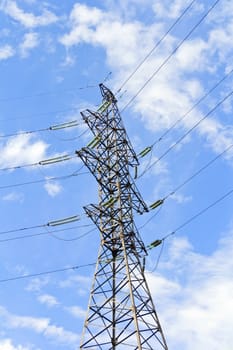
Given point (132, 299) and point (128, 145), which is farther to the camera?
point (128, 145)

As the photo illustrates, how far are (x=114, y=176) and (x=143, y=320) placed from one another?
313 inches

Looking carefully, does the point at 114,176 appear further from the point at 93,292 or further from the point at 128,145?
the point at 93,292

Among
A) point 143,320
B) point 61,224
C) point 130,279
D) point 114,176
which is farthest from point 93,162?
point 143,320

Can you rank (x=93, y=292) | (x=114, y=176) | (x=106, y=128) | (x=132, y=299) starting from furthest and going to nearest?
(x=106, y=128), (x=114, y=176), (x=93, y=292), (x=132, y=299)

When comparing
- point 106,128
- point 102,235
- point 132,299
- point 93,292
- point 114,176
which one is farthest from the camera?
point 106,128

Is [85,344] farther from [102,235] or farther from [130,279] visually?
[102,235]

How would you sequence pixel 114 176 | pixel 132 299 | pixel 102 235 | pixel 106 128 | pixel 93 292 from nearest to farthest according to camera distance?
pixel 132 299 < pixel 93 292 < pixel 102 235 < pixel 114 176 < pixel 106 128

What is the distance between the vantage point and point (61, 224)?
27.3m

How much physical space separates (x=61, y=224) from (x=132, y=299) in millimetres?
7855

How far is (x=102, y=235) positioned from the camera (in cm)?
2428

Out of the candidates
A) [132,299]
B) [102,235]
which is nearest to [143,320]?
[132,299]

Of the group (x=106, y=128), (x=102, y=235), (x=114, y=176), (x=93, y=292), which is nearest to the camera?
(x=93, y=292)

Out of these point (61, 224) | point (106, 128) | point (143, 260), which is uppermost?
point (106, 128)

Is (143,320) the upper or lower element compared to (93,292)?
lower
